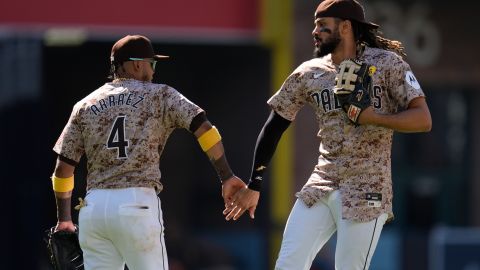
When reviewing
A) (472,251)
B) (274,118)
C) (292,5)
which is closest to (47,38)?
(292,5)

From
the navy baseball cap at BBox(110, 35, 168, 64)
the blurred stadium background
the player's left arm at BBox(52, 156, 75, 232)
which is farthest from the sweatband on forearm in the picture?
the blurred stadium background

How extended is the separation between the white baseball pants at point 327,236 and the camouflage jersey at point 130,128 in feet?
2.53

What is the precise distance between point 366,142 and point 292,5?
26.4 feet

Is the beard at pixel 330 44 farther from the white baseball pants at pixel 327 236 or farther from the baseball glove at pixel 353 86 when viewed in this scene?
the white baseball pants at pixel 327 236

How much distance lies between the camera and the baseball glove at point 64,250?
25.2 feet

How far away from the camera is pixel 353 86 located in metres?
6.98

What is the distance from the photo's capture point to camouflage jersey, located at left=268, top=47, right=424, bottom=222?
23.5 feet

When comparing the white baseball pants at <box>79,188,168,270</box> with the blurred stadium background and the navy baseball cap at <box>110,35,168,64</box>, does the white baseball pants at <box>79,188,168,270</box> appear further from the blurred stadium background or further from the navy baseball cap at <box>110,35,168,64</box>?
the blurred stadium background

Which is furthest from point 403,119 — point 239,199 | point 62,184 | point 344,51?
point 62,184

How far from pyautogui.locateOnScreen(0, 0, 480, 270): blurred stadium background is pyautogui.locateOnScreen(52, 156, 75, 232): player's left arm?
5.35 m

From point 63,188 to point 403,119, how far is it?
1.93m

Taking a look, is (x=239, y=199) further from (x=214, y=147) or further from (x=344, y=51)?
(x=344, y=51)

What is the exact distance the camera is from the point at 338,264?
7.17 meters

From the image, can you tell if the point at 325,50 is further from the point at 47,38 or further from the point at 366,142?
the point at 47,38
